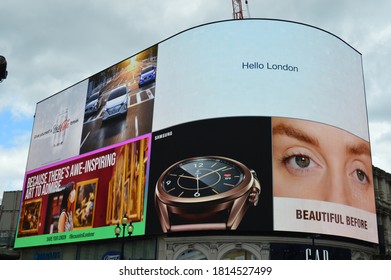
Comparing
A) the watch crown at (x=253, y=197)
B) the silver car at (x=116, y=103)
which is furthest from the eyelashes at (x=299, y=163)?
the silver car at (x=116, y=103)

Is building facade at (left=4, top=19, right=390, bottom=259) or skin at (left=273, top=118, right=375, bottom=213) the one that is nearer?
building facade at (left=4, top=19, right=390, bottom=259)

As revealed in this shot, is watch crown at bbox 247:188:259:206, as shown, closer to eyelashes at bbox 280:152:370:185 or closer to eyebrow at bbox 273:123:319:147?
eyelashes at bbox 280:152:370:185

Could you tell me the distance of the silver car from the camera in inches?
1710

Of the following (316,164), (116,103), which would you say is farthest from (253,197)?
(116,103)

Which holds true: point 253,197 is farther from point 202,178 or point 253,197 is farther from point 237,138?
point 237,138

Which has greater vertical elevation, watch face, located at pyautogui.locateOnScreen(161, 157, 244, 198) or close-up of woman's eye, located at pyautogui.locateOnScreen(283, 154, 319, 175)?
close-up of woman's eye, located at pyautogui.locateOnScreen(283, 154, 319, 175)

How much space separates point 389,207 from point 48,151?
36.9 meters

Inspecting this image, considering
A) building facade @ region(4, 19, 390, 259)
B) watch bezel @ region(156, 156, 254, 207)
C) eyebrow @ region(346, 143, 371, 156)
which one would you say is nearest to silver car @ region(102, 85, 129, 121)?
building facade @ region(4, 19, 390, 259)

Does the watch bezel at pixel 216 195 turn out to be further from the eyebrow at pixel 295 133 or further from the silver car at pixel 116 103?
the silver car at pixel 116 103

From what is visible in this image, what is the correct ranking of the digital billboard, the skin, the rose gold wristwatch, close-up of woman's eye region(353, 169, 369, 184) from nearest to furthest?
the rose gold wristwatch < the digital billboard < the skin < close-up of woman's eye region(353, 169, 369, 184)

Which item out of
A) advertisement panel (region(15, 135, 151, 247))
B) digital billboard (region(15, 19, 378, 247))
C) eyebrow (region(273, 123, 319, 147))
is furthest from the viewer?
advertisement panel (region(15, 135, 151, 247))

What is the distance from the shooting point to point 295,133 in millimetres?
35500

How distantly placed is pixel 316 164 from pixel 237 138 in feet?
20.9

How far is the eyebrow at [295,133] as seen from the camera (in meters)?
35.2
